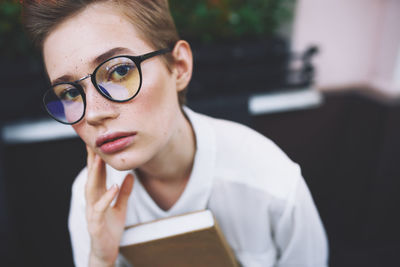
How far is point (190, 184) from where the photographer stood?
0.90 m

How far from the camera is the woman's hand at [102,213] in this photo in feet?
2.58

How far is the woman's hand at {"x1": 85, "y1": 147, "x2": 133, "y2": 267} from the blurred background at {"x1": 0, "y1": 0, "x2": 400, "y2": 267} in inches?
29.0

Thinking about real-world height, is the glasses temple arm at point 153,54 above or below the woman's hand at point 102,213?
above

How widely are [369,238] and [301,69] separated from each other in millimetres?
1181

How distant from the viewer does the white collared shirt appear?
2.89 feet

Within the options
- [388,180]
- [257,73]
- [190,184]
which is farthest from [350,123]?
[190,184]

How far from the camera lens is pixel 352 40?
1810 mm

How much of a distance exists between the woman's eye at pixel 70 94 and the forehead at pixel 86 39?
4 cm

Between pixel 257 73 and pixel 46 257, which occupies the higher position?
pixel 257 73

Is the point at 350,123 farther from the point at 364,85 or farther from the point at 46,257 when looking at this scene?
the point at 46,257

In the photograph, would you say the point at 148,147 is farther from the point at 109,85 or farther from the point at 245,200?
the point at 245,200

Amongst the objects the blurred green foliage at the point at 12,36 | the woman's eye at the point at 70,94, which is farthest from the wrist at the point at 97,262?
the blurred green foliage at the point at 12,36

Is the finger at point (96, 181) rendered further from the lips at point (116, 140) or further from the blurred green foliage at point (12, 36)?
the blurred green foliage at point (12, 36)

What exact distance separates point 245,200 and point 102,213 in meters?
0.43
